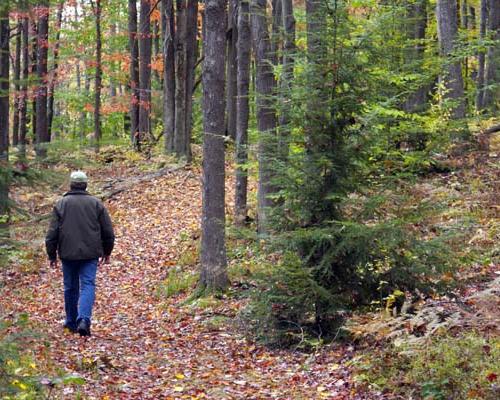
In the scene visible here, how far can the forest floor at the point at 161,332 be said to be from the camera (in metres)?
6.89

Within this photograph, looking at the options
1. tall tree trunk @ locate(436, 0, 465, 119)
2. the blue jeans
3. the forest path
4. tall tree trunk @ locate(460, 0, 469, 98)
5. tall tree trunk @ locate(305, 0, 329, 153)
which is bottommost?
the forest path

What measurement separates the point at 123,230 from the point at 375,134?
11.1m

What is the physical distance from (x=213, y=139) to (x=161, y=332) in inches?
128

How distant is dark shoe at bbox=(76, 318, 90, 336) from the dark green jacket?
35.8 inches

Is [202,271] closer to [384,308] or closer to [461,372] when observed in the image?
[384,308]

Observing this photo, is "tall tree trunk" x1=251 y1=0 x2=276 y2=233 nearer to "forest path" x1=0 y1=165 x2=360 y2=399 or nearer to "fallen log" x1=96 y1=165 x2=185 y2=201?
"forest path" x1=0 y1=165 x2=360 y2=399

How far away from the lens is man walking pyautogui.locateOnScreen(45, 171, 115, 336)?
9.55 m

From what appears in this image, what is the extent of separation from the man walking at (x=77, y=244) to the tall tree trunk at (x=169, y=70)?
629 inches

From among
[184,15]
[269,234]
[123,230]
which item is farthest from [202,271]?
[184,15]

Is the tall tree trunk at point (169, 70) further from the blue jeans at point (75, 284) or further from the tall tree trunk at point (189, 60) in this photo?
the blue jeans at point (75, 284)

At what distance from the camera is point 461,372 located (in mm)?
5652

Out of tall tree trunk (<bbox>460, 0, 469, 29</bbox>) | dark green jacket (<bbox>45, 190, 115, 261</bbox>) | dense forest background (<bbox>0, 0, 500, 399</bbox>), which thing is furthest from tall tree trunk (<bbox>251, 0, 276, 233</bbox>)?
tall tree trunk (<bbox>460, 0, 469, 29</bbox>)

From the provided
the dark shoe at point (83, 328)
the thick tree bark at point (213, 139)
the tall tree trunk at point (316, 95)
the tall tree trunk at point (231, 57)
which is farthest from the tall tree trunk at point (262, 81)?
the tall tree trunk at point (231, 57)

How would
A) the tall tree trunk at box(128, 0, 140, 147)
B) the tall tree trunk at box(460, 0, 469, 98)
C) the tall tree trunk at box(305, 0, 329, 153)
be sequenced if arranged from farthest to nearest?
1. the tall tree trunk at box(128, 0, 140, 147)
2. the tall tree trunk at box(460, 0, 469, 98)
3. the tall tree trunk at box(305, 0, 329, 153)
